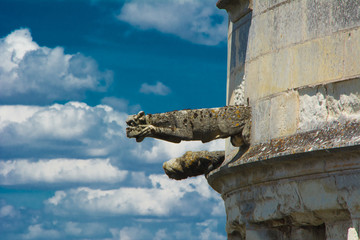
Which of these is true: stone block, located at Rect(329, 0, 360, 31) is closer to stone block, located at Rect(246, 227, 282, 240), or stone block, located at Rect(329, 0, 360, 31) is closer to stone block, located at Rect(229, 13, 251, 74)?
stone block, located at Rect(229, 13, 251, 74)

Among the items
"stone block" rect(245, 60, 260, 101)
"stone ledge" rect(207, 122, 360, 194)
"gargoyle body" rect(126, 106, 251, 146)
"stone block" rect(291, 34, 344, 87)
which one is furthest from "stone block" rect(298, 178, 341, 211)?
"stone block" rect(245, 60, 260, 101)

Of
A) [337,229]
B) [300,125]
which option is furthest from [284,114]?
[337,229]

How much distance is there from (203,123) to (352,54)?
2026mm

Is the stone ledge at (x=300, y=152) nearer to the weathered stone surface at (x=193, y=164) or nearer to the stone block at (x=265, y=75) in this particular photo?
the stone block at (x=265, y=75)

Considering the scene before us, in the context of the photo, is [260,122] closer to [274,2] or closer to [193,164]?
[274,2]

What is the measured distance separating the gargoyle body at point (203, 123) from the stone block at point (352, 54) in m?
1.60

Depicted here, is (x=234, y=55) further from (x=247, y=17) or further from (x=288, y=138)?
(x=288, y=138)

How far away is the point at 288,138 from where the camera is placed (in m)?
8.38

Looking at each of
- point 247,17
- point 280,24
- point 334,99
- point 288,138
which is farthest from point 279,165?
point 247,17

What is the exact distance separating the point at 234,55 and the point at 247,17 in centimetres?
65

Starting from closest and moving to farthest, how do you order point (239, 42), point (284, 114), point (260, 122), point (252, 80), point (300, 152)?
point (300, 152), point (284, 114), point (260, 122), point (252, 80), point (239, 42)

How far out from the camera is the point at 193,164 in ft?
36.4

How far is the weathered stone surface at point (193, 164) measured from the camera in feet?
35.8

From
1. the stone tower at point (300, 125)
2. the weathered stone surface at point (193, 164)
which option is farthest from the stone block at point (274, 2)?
the weathered stone surface at point (193, 164)
